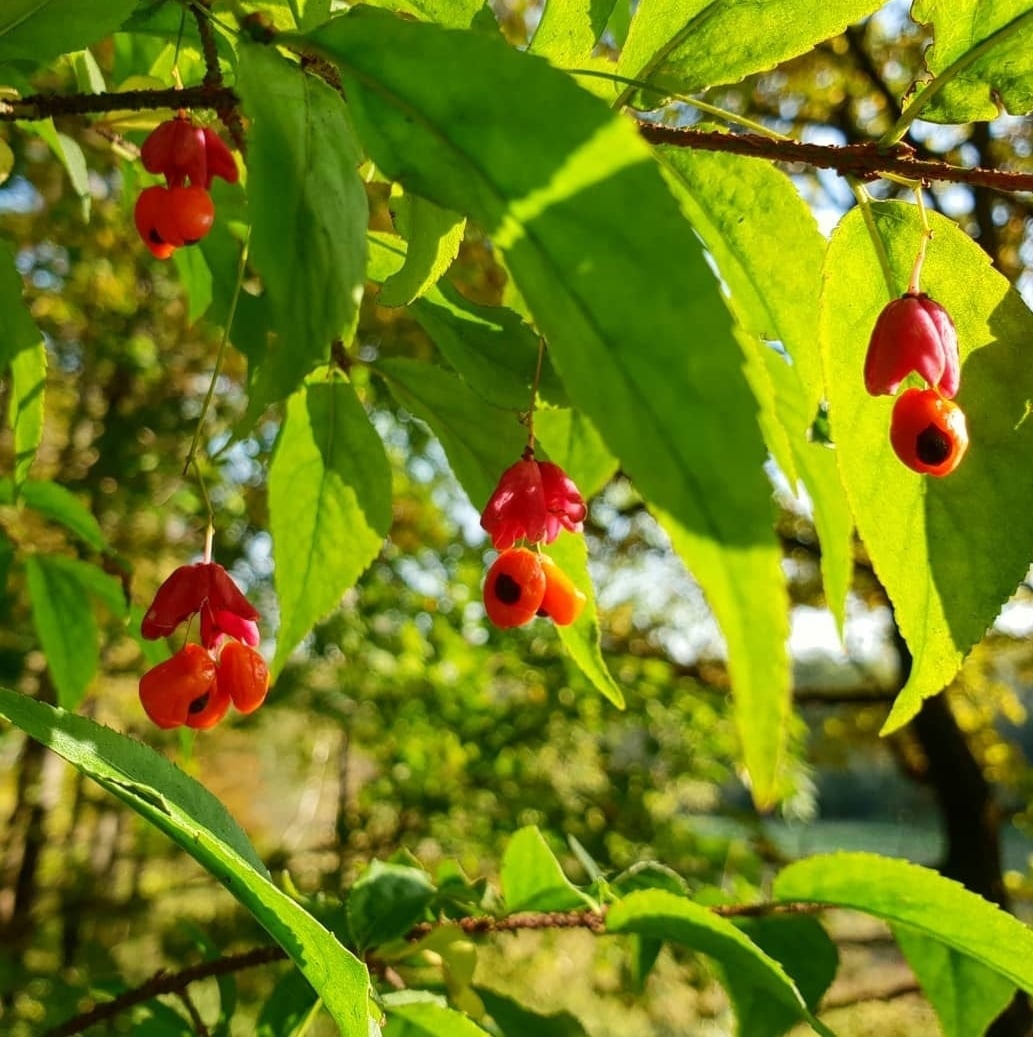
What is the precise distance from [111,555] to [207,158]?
45 cm

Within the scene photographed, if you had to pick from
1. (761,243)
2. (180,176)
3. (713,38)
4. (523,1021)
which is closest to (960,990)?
(523,1021)

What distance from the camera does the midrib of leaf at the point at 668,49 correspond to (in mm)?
519

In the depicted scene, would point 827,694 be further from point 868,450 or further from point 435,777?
point 868,450

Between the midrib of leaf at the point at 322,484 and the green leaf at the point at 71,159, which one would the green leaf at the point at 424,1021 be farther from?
the green leaf at the point at 71,159

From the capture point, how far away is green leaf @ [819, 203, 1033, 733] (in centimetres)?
53

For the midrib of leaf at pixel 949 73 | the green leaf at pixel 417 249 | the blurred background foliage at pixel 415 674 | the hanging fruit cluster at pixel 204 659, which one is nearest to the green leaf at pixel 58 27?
the green leaf at pixel 417 249

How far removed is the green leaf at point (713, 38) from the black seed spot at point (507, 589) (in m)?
0.28

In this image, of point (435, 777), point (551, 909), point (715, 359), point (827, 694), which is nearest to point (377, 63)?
point (715, 359)

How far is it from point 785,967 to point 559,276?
26.2 inches

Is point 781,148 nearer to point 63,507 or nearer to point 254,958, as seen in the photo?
point 254,958

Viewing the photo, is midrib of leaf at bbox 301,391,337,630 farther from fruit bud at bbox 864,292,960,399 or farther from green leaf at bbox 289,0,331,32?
fruit bud at bbox 864,292,960,399

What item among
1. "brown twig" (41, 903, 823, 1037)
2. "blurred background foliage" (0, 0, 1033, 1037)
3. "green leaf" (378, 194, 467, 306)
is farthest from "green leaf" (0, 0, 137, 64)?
"blurred background foliage" (0, 0, 1033, 1037)

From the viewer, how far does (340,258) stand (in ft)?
1.27

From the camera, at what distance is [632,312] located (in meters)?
0.31
